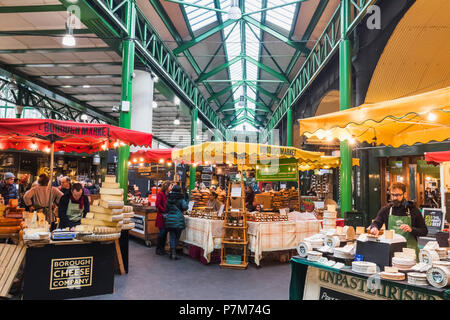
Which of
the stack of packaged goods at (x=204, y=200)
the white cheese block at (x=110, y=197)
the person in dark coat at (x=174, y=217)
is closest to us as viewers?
the white cheese block at (x=110, y=197)

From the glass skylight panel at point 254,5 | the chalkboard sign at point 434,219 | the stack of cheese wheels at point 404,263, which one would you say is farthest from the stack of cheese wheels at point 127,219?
the glass skylight panel at point 254,5

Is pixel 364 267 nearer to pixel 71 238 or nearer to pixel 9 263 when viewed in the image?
pixel 71 238

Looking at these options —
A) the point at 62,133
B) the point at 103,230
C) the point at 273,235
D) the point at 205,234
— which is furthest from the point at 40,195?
the point at 273,235

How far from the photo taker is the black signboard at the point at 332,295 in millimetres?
3373

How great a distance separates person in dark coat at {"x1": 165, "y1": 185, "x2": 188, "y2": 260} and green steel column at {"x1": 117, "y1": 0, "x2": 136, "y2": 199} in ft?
6.54

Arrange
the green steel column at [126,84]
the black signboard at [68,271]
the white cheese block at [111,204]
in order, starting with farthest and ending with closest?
the green steel column at [126,84] < the white cheese block at [111,204] < the black signboard at [68,271]

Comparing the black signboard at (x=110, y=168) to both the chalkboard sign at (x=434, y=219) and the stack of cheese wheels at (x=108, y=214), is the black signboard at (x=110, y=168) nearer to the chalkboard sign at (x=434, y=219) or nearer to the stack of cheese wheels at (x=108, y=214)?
the stack of cheese wheels at (x=108, y=214)

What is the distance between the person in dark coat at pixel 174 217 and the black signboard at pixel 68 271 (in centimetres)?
224

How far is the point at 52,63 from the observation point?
468 inches

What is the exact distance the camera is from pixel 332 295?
11.5 feet

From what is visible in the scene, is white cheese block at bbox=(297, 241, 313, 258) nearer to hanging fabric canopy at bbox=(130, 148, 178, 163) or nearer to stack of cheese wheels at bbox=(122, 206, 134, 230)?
stack of cheese wheels at bbox=(122, 206, 134, 230)

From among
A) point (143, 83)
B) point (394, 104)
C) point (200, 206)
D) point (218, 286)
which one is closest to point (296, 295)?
point (218, 286)

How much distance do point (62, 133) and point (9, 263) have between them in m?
1.87

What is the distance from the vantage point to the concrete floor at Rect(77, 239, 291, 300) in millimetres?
4664
